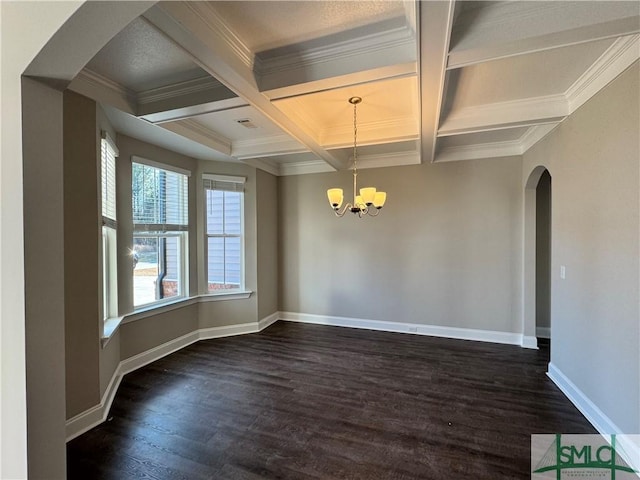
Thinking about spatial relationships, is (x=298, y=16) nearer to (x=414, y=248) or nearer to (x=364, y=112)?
(x=364, y=112)

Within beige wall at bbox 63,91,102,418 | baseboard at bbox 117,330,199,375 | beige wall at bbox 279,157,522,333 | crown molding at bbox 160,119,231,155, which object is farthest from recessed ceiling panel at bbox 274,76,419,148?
baseboard at bbox 117,330,199,375

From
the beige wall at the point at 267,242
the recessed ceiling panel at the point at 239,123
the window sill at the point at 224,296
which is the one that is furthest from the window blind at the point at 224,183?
the window sill at the point at 224,296

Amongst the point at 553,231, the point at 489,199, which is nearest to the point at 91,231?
the point at 553,231

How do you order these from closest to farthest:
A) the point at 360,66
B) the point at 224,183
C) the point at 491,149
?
1. the point at 360,66
2. the point at 491,149
3. the point at 224,183

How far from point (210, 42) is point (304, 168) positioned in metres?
3.40

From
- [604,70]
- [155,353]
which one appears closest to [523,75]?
[604,70]

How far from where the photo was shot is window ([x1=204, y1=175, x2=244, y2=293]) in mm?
4430

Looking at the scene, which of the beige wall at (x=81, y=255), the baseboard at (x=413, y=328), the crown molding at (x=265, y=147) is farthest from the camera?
the baseboard at (x=413, y=328)

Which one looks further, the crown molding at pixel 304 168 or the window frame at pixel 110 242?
the crown molding at pixel 304 168

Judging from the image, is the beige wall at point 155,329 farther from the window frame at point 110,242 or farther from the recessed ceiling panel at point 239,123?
the recessed ceiling panel at point 239,123

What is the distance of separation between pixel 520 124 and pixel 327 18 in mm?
A: 2232

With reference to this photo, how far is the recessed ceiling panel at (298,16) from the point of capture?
1634 millimetres

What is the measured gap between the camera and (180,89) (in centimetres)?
249

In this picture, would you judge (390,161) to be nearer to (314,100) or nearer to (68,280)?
(314,100)
